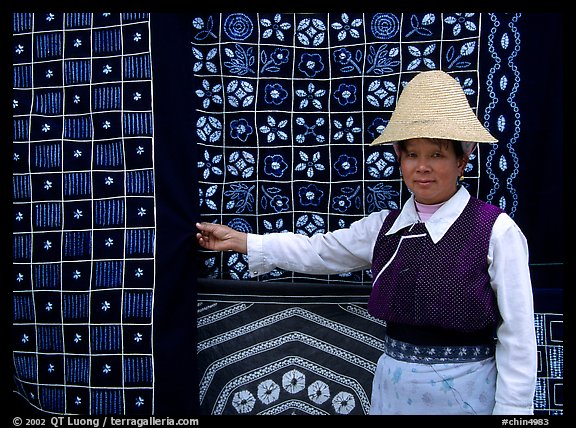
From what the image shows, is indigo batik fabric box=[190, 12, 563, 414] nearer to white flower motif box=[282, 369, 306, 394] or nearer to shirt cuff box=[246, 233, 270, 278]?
white flower motif box=[282, 369, 306, 394]

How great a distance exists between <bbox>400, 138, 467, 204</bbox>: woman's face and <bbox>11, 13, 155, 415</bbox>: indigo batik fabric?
91 centimetres

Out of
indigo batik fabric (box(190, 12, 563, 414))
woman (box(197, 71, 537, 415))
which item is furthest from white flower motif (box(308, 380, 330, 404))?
woman (box(197, 71, 537, 415))

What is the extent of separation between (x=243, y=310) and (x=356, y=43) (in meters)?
1.06

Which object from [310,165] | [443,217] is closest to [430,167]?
[443,217]

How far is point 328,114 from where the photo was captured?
2.42 meters

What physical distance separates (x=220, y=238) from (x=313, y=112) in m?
0.57

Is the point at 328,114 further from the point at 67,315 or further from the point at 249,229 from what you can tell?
the point at 67,315

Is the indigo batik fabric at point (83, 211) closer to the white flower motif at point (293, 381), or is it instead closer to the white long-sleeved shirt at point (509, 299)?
→ the white flower motif at point (293, 381)

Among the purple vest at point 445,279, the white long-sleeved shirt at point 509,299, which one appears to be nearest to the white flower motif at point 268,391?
the purple vest at point 445,279

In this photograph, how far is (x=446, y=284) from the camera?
1.88 metres

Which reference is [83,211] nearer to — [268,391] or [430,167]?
[268,391]

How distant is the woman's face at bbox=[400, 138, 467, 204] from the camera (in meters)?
1.95

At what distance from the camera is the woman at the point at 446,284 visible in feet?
6.05

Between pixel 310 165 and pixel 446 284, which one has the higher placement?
pixel 310 165
